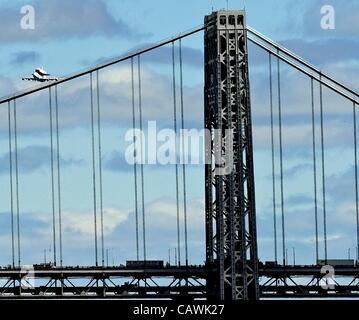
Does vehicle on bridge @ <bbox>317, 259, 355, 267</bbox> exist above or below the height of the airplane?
below

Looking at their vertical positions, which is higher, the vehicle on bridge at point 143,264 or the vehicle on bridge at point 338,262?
the vehicle on bridge at point 143,264

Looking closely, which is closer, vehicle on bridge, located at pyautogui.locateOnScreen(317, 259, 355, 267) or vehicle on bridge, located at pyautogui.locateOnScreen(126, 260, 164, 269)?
vehicle on bridge, located at pyautogui.locateOnScreen(126, 260, 164, 269)

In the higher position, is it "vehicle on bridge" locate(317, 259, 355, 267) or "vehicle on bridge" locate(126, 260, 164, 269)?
"vehicle on bridge" locate(126, 260, 164, 269)

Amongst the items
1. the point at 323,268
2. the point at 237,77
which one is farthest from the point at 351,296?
the point at 237,77

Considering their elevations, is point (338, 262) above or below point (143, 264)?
below

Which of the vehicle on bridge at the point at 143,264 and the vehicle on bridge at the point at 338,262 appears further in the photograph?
the vehicle on bridge at the point at 338,262

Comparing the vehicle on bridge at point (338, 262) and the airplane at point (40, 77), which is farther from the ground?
the airplane at point (40, 77)

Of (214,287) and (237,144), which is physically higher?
(237,144)

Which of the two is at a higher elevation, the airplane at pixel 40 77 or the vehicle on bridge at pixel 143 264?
the airplane at pixel 40 77

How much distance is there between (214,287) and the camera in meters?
187

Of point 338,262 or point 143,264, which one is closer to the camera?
point 143,264

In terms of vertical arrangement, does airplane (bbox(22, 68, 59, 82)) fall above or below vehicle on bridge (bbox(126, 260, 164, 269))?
above
